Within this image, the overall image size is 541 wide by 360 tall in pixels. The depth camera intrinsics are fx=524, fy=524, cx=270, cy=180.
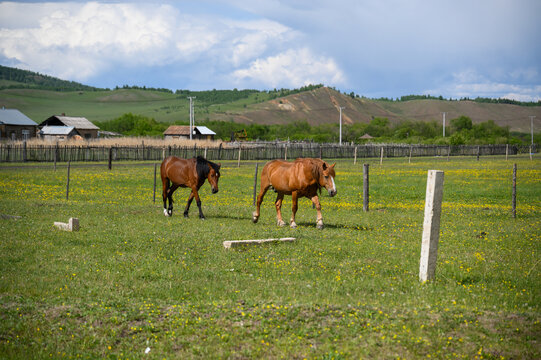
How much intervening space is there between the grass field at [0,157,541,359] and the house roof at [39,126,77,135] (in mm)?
84255

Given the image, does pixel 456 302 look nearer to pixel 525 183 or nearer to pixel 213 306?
pixel 213 306

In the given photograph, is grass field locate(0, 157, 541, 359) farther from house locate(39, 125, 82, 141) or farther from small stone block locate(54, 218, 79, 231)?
house locate(39, 125, 82, 141)

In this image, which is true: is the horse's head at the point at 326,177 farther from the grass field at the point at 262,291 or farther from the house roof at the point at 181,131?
the house roof at the point at 181,131

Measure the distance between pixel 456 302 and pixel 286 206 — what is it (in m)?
15.3

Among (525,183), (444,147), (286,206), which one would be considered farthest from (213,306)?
(444,147)

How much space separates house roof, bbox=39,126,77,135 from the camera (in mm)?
96000

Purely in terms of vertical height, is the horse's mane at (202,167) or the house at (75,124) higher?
the house at (75,124)

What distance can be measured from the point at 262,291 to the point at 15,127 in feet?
318

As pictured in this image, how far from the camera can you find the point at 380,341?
6.92 m

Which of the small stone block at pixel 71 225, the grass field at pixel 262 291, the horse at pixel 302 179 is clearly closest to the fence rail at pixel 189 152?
the small stone block at pixel 71 225

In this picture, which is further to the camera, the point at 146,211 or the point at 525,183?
the point at 525,183

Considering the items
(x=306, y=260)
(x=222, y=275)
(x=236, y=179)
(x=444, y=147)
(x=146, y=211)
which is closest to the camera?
(x=222, y=275)

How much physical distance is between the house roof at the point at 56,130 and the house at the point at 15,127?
2116mm

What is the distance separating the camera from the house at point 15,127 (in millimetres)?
91875
